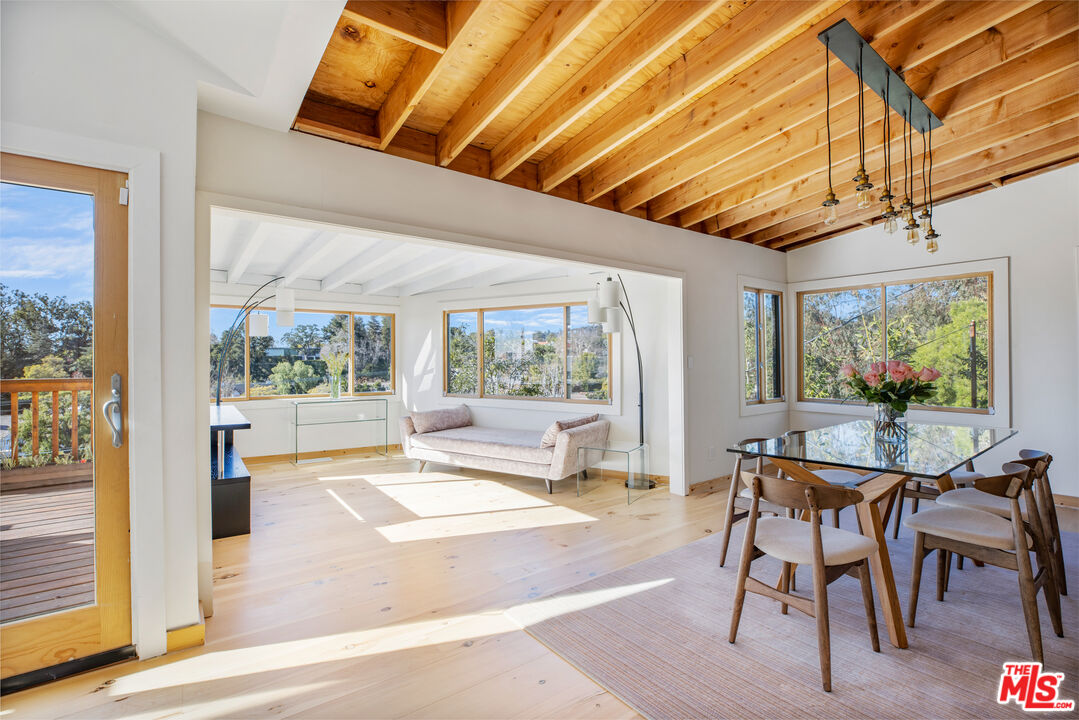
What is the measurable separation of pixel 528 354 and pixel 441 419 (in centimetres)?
138

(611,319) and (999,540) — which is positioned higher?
(611,319)

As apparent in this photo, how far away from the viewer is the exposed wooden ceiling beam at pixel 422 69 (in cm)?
216

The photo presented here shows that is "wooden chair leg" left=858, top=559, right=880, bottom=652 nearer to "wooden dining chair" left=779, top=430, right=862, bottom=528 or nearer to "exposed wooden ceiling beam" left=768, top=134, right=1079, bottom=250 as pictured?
"wooden dining chair" left=779, top=430, right=862, bottom=528

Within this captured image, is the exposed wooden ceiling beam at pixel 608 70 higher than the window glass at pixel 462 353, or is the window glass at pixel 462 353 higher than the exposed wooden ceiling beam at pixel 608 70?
the exposed wooden ceiling beam at pixel 608 70

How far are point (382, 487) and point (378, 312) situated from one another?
322 cm

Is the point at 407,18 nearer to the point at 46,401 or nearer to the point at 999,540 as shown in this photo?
the point at 46,401

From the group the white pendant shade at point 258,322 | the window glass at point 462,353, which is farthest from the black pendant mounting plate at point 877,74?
the white pendant shade at point 258,322

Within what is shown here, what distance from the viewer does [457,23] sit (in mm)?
2215

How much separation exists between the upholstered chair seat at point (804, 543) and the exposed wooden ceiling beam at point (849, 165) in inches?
113

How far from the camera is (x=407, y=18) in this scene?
2203 millimetres

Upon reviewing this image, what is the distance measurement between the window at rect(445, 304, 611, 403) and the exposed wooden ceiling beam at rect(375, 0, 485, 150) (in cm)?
372

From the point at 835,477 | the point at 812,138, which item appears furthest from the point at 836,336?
the point at 835,477

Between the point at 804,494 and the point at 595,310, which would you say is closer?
the point at 804,494

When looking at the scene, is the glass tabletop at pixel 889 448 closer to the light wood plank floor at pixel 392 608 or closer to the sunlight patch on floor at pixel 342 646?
the light wood plank floor at pixel 392 608
